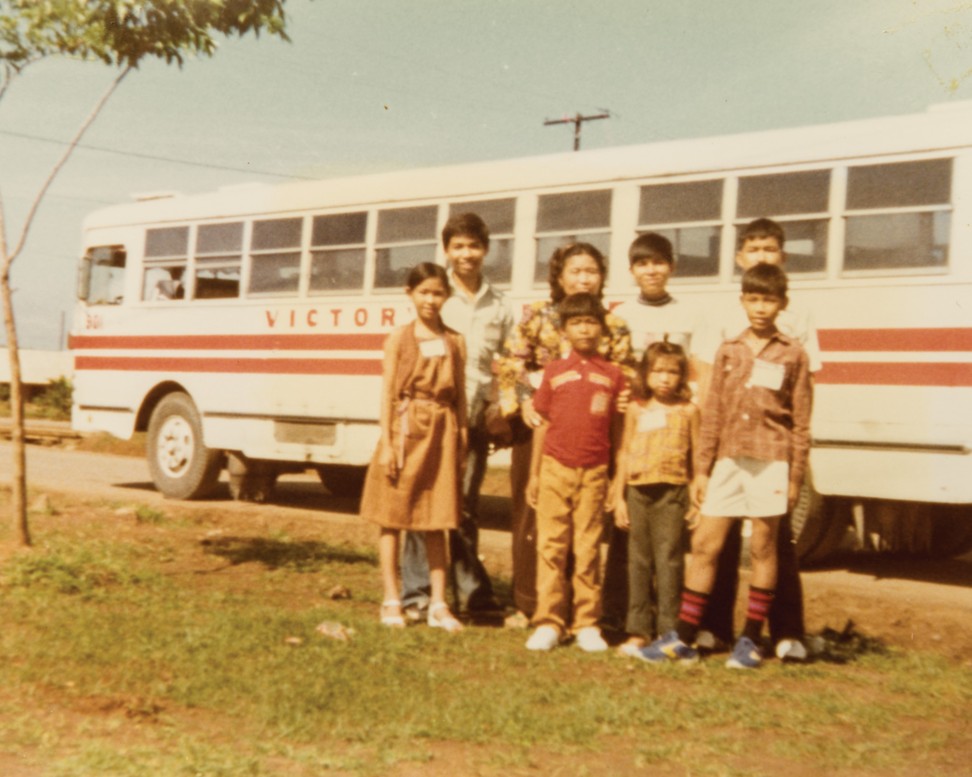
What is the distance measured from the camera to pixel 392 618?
614 centimetres

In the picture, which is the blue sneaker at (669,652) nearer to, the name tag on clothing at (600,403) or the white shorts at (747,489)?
the white shorts at (747,489)

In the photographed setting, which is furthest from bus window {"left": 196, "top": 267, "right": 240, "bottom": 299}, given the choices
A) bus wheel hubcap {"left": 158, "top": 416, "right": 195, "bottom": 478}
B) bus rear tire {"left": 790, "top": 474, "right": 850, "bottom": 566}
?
bus rear tire {"left": 790, "top": 474, "right": 850, "bottom": 566}

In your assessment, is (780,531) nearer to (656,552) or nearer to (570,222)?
(656,552)

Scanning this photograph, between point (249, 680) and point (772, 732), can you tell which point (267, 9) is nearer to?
point (249, 680)

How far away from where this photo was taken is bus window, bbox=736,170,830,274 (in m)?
9.03

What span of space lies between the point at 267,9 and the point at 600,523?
302 cm

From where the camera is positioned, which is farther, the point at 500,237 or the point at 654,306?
the point at 500,237

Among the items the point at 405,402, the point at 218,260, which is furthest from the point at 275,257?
the point at 405,402

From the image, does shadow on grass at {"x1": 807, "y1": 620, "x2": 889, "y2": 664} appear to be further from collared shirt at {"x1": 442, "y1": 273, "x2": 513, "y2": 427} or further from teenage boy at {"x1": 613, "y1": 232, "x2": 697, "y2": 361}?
collared shirt at {"x1": 442, "y1": 273, "x2": 513, "y2": 427}

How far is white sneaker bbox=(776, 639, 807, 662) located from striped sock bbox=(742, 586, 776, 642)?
121 millimetres

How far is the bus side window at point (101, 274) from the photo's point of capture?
45.9ft

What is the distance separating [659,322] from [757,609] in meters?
1.35

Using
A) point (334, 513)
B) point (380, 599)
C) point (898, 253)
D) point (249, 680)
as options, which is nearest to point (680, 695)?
point (249, 680)

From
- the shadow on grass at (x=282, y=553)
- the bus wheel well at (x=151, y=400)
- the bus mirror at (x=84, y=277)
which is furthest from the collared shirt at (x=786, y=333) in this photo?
the bus mirror at (x=84, y=277)
